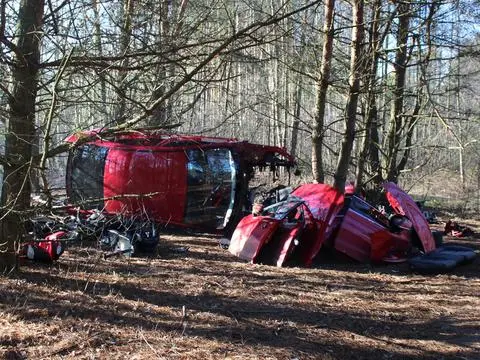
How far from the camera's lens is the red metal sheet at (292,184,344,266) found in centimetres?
840

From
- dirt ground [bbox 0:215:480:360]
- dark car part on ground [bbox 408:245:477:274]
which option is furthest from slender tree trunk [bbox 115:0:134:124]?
dark car part on ground [bbox 408:245:477:274]

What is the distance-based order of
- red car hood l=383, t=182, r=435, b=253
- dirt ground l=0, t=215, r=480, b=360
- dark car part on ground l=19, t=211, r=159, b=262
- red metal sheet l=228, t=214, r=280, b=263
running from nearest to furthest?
dirt ground l=0, t=215, r=480, b=360
dark car part on ground l=19, t=211, r=159, b=262
red metal sheet l=228, t=214, r=280, b=263
red car hood l=383, t=182, r=435, b=253

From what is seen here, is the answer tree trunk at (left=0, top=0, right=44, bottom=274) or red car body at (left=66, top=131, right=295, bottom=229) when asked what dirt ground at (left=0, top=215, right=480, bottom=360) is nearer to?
tree trunk at (left=0, top=0, right=44, bottom=274)

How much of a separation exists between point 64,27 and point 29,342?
3.14m

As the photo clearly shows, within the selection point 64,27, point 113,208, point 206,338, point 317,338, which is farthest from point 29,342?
point 113,208

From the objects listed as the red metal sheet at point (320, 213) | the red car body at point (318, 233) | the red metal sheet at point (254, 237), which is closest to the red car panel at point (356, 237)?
the red car body at point (318, 233)

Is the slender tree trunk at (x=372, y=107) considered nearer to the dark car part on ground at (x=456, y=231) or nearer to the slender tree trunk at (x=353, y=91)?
the slender tree trunk at (x=353, y=91)

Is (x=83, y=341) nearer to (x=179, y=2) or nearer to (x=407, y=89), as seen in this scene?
(x=179, y=2)

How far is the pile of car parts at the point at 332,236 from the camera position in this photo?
8359 millimetres

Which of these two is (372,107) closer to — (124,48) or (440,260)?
(440,260)

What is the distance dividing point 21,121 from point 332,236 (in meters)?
4.90

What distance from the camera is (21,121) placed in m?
5.92

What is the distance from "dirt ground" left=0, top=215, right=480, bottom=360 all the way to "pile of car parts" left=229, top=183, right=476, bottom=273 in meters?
0.49

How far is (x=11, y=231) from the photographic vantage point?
20.2ft
